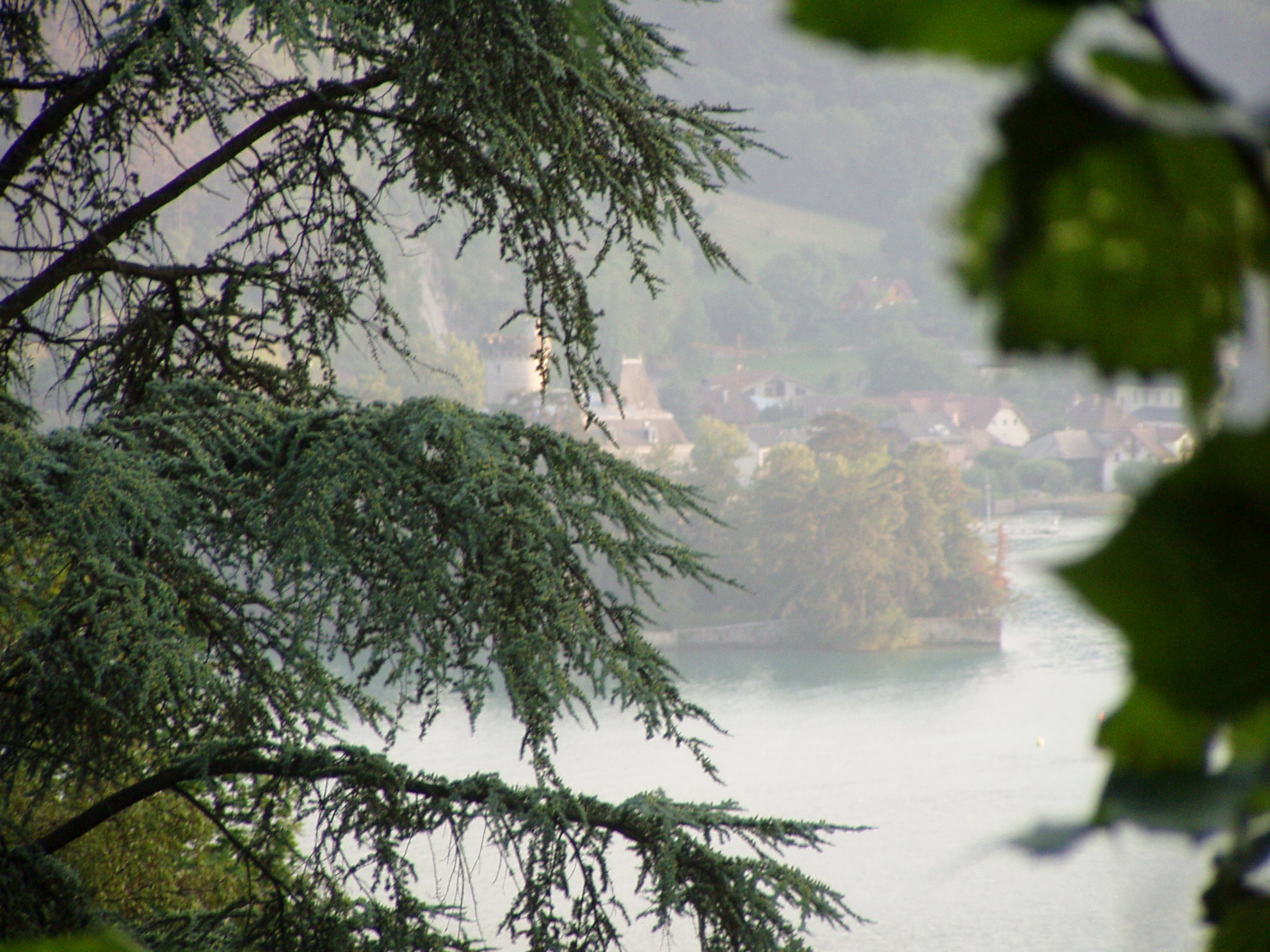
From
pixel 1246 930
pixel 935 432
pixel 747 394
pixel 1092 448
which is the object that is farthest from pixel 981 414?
pixel 1246 930

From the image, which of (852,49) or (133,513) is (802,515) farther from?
(852,49)

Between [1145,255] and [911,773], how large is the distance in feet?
40.9

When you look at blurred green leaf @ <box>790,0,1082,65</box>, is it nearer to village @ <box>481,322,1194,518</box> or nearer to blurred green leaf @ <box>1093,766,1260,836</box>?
blurred green leaf @ <box>1093,766,1260,836</box>

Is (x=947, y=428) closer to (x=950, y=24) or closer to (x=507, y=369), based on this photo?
(x=507, y=369)

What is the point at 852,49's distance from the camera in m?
0.12

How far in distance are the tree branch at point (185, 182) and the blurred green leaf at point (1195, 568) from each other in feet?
8.17

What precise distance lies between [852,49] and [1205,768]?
93mm

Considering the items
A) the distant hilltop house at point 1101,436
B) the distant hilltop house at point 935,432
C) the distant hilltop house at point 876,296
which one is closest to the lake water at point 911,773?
the distant hilltop house at point 1101,436

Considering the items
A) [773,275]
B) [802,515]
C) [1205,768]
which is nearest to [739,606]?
[802,515]

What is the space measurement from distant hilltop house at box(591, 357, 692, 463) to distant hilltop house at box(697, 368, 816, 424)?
4.37 feet

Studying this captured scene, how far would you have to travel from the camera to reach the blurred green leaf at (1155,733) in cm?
12

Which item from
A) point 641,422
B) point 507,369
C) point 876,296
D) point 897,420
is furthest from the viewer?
point 876,296

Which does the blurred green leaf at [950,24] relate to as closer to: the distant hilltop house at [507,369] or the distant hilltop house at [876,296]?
the distant hilltop house at [507,369]

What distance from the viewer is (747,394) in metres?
25.5
